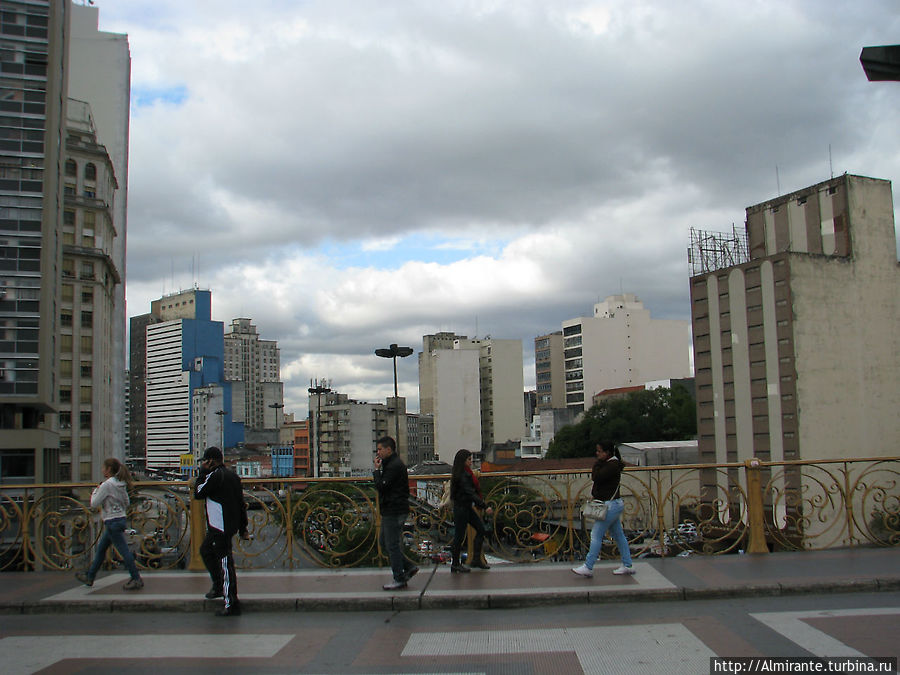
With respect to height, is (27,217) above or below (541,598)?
above

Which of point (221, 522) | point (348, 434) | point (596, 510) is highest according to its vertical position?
point (221, 522)

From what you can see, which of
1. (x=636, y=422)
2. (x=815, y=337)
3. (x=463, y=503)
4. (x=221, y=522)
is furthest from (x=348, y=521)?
(x=636, y=422)

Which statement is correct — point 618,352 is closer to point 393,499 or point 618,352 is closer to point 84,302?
point 84,302

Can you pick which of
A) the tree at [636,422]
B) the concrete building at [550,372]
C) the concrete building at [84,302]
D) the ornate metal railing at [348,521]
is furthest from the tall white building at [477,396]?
the ornate metal railing at [348,521]

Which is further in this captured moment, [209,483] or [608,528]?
[608,528]

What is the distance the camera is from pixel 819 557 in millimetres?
9180

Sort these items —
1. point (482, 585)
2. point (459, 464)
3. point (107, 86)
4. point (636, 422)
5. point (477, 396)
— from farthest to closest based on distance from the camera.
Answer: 1. point (477, 396)
2. point (107, 86)
3. point (636, 422)
4. point (459, 464)
5. point (482, 585)

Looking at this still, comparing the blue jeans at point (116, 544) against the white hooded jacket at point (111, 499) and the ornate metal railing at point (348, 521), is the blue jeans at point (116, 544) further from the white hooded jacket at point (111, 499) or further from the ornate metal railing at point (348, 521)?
the ornate metal railing at point (348, 521)

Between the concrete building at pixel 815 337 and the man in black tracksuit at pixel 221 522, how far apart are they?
47670mm


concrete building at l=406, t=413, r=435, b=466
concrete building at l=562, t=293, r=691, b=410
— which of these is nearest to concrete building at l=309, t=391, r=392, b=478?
concrete building at l=406, t=413, r=435, b=466

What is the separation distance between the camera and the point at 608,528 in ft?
28.6

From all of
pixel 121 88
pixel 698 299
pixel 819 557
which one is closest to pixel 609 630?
pixel 819 557

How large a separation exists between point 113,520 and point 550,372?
5242 inches

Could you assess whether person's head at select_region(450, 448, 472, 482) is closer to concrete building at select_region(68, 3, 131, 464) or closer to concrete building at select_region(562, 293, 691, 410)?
concrete building at select_region(68, 3, 131, 464)
